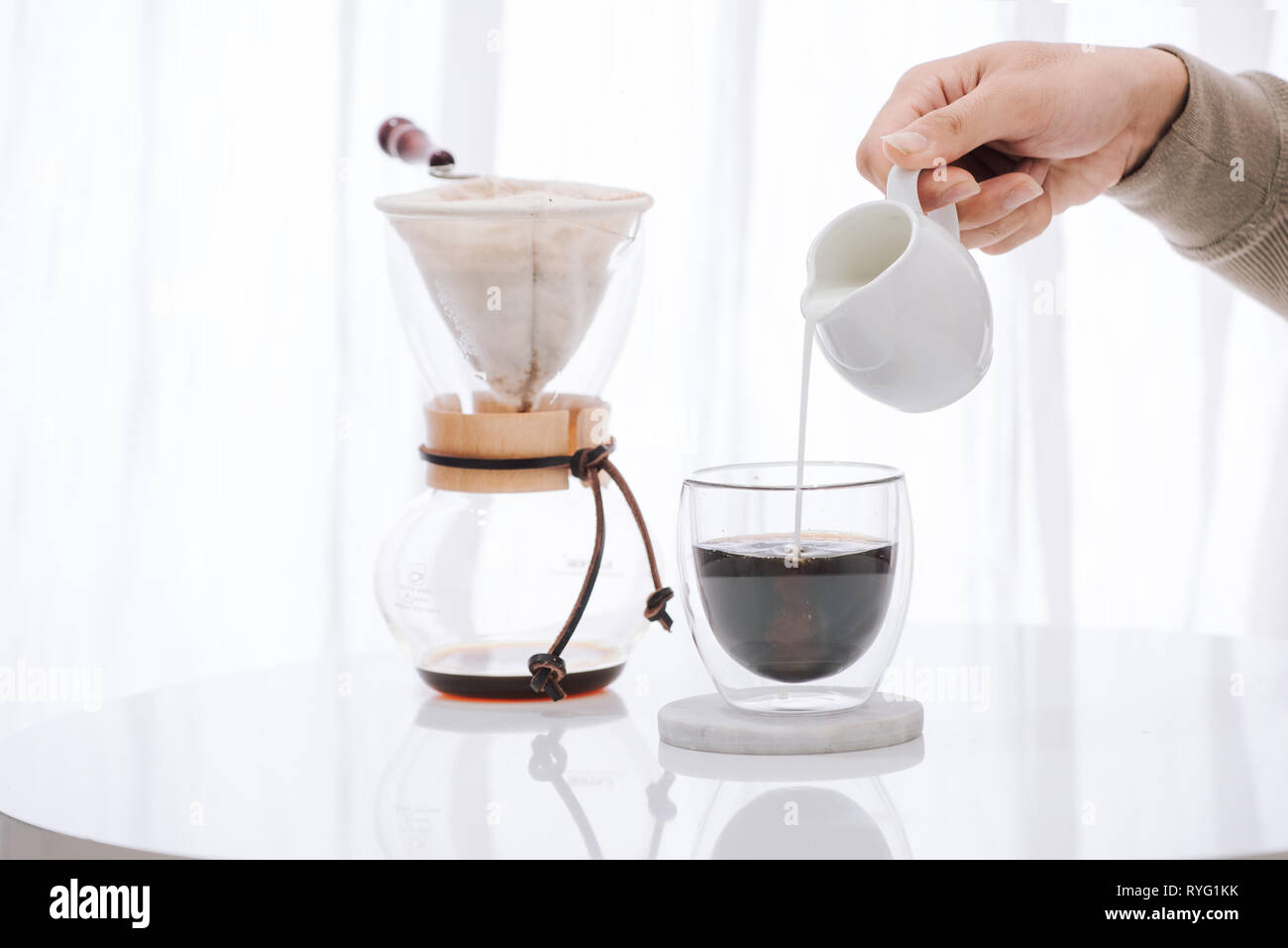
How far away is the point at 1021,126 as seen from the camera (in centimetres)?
→ 96

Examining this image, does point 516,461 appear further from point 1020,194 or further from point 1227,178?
point 1227,178

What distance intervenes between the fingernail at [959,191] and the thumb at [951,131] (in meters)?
0.02

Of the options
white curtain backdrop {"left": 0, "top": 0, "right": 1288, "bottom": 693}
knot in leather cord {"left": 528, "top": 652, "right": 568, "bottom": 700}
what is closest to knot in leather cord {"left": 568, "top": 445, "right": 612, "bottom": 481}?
knot in leather cord {"left": 528, "top": 652, "right": 568, "bottom": 700}

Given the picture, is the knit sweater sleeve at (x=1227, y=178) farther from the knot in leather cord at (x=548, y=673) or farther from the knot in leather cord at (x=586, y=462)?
the knot in leather cord at (x=548, y=673)

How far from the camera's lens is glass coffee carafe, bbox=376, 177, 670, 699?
0.87 metres

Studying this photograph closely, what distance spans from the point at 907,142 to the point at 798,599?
301 millimetres

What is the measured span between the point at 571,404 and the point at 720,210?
1.04 metres

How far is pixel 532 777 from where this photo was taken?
2.40 feet

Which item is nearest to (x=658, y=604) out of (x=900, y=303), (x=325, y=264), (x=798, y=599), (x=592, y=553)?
(x=592, y=553)

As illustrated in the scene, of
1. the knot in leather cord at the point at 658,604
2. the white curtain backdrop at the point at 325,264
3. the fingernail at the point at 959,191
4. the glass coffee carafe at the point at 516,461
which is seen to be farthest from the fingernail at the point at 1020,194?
the white curtain backdrop at the point at 325,264

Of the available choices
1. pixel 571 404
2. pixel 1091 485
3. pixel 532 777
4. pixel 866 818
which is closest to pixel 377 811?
pixel 532 777

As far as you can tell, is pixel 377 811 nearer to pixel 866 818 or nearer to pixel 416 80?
pixel 866 818

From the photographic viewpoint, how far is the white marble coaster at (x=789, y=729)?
750mm

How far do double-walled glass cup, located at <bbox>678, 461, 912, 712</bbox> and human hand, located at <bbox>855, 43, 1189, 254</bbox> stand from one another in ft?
0.75
